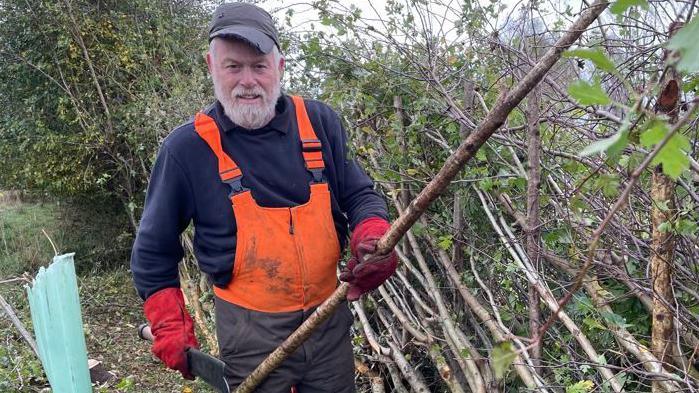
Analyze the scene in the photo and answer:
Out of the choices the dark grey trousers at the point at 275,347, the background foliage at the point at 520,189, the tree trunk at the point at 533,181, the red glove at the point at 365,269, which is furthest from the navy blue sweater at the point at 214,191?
the background foliage at the point at 520,189

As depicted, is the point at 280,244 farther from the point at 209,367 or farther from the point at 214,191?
the point at 209,367

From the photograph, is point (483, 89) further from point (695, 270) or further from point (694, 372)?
point (694, 372)

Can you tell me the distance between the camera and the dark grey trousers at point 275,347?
7.33 ft

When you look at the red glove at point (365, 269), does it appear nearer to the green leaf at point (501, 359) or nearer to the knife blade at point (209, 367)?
the knife blade at point (209, 367)

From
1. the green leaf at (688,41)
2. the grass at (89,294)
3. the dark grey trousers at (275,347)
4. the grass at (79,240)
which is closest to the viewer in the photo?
the green leaf at (688,41)

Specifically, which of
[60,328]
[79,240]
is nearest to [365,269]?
[60,328]

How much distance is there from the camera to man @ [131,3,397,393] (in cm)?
219

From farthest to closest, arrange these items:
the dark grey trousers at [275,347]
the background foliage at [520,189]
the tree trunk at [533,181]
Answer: the dark grey trousers at [275,347], the tree trunk at [533,181], the background foliage at [520,189]

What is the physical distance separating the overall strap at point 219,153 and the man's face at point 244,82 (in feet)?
0.31

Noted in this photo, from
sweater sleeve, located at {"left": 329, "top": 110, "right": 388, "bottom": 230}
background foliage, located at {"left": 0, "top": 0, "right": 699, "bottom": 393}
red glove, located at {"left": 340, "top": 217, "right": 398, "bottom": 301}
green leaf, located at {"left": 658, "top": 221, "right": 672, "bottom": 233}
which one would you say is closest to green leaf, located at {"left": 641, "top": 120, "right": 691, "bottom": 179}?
background foliage, located at {"left": 0, "top": 0, "right": 699, "bottom": 393}

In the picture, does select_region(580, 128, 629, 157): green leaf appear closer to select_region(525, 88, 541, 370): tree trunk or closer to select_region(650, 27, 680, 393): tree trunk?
Result: select_region(650, 27, 680, 393): tree trunk

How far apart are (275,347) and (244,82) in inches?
41.2

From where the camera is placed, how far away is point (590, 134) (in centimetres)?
237

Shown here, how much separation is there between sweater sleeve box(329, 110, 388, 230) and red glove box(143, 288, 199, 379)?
0.78 m
